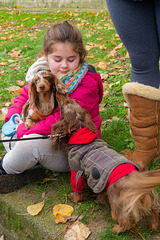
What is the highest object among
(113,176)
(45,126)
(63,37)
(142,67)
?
(63,37)

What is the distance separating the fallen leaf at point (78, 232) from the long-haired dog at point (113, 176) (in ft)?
0.64

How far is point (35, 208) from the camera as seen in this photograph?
7.23 ft

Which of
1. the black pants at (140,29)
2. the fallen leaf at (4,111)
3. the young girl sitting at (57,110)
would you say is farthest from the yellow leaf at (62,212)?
the fallen leaf at (4,111)

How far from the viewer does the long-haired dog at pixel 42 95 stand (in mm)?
2027

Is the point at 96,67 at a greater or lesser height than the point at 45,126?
lesser

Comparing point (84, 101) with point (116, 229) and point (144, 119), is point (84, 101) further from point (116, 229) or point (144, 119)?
point (116, 229)

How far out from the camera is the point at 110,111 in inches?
137

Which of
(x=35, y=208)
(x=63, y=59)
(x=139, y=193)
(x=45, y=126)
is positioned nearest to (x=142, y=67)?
(x=63, y=59)

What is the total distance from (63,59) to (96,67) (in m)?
2.37

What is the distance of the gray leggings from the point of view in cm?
218

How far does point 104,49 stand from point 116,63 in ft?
2.54

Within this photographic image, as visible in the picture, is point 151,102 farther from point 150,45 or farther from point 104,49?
point 104,49

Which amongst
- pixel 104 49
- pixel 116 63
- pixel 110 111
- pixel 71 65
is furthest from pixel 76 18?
pixel 71 65

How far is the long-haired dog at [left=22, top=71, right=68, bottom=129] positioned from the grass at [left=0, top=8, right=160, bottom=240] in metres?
0.62
